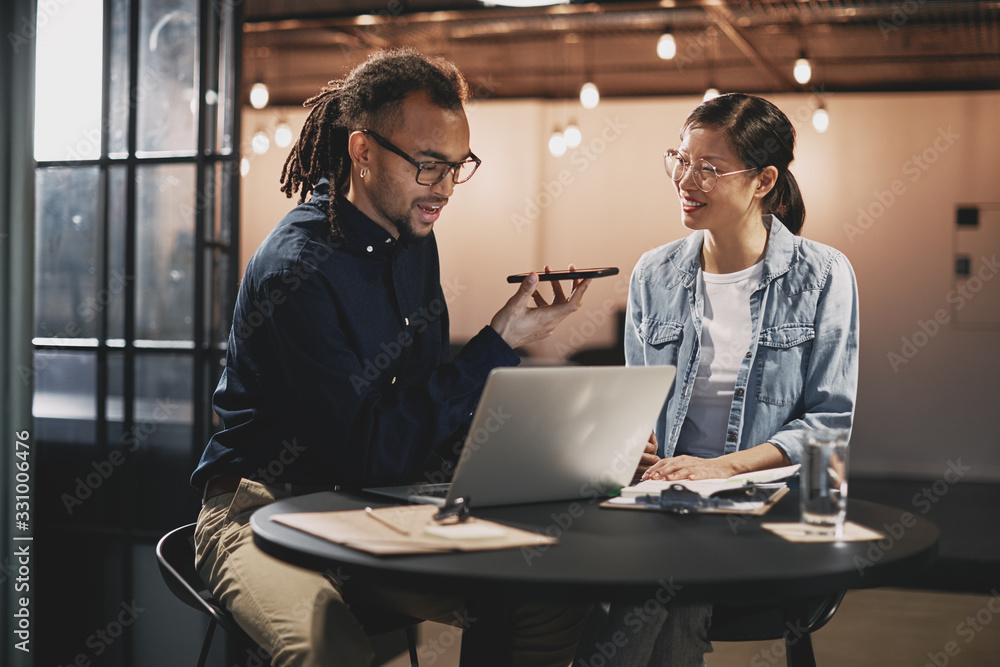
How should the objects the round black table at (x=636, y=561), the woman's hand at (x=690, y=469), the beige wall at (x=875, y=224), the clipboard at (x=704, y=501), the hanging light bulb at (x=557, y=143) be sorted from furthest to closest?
1. the beige wall at (x=875, y=224)
2. the hanging light bulb at (x=557, y=143)
3. the woman's hand at (x=690, y=469)
4. the clipboard at (x=704, y=501)
5. the round black table at (x=636, y=561)

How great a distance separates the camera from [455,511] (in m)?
1.35

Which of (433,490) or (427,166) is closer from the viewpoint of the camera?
(433,490)

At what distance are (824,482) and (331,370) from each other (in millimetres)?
804

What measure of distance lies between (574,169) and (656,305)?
6.60m

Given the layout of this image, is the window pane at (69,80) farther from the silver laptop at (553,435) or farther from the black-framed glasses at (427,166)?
the silver laptop at (553,435)

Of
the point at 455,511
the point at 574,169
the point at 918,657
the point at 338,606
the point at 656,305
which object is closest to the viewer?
the point at 455,511

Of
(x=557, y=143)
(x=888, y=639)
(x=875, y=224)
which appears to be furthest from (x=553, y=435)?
(x=875, y=224)

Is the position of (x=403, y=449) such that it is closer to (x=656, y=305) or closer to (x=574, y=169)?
(x=656, y=305)

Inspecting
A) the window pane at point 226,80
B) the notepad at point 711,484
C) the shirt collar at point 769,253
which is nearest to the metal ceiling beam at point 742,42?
the window pane at point 226,80

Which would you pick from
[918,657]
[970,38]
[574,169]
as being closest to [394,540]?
[918,657]

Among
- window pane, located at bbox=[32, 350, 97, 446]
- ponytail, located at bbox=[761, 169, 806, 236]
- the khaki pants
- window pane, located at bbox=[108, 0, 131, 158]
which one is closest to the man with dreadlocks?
the khaki pants

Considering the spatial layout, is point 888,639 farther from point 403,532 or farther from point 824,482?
point 403,532

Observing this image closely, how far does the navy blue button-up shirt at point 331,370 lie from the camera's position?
163 cm

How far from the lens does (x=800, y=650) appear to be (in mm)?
1629
